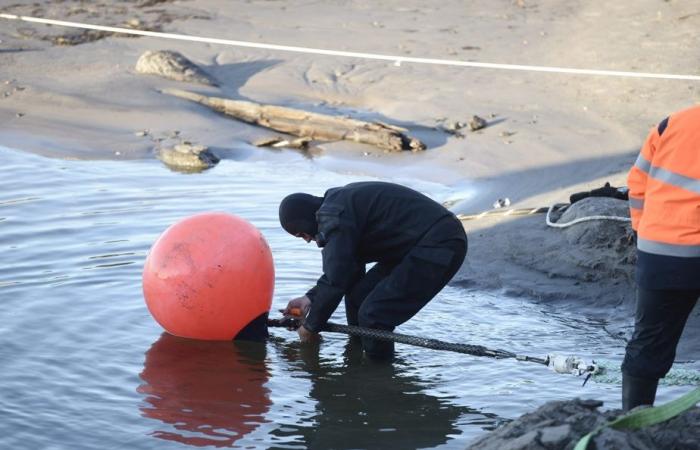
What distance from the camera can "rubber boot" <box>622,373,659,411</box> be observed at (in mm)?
5691

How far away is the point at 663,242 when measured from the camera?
17.9ft

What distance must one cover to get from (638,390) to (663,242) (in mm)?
780

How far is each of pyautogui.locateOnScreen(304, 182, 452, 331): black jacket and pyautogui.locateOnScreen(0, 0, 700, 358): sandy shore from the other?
223 cm

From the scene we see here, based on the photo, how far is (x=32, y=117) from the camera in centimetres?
1482

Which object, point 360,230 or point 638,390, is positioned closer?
point 638,390

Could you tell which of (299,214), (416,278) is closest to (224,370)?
(299,214)

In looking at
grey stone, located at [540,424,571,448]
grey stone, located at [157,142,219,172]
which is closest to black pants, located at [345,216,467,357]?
grey stone, located at [540,424,571,448]

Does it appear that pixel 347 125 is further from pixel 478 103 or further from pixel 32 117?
pixel 32 117

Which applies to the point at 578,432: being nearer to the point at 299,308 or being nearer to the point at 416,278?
the point at 416,278

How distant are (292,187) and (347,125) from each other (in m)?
1.99

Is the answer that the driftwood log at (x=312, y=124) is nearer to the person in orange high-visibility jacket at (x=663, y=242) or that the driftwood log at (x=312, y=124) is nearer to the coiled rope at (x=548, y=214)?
the coiled rope at (x=548, y=214)

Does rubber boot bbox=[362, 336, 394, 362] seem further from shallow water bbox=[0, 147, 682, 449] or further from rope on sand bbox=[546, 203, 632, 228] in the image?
rope on sand bbox=[546, 203, 632, 228]

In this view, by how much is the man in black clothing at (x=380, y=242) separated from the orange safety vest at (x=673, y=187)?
205cm

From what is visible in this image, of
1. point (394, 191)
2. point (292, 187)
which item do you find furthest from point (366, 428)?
point (292, 187)
